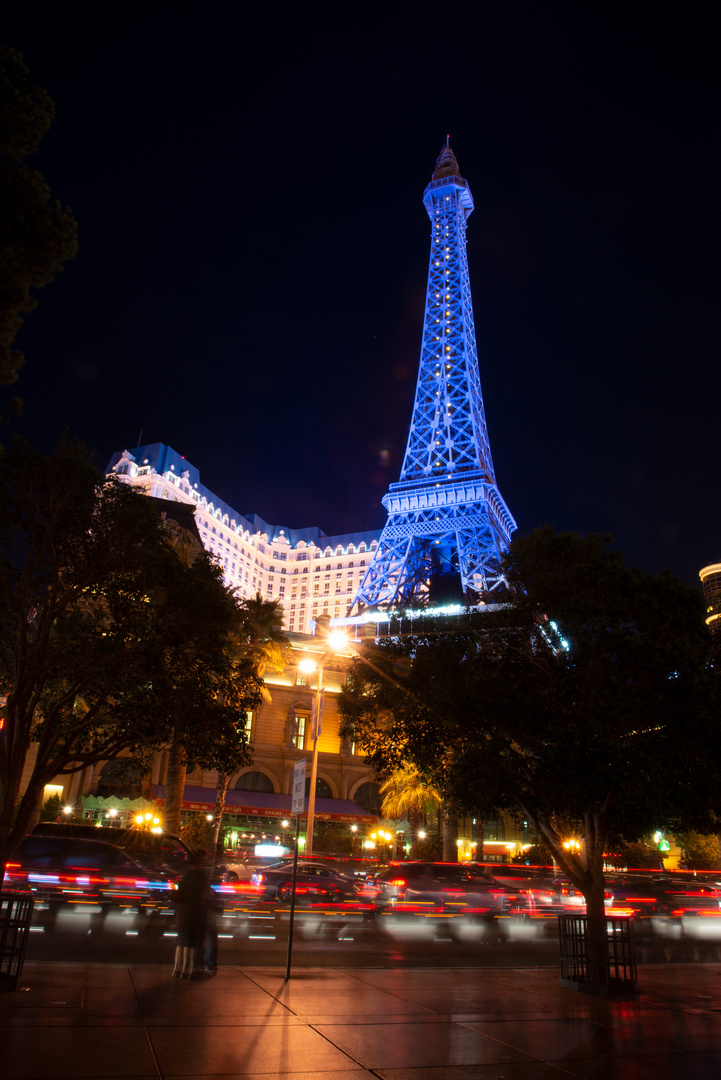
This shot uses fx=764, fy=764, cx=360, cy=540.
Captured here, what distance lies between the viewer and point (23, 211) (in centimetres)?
1173

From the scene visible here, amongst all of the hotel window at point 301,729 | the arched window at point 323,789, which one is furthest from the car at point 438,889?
the hotel window at point 301,729

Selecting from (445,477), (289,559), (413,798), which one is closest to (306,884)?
(413,798)

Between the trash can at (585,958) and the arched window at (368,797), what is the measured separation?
154 feet

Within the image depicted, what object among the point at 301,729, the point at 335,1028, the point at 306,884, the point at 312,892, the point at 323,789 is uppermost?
the point at 301,729

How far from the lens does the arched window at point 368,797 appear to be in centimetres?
5838

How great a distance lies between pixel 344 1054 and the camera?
7.66 meters

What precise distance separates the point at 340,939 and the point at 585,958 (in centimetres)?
727

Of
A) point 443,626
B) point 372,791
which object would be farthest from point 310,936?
point 372,791

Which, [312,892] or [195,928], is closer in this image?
[195,928]

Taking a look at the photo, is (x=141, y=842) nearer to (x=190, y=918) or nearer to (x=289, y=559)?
(x=190, y=918)

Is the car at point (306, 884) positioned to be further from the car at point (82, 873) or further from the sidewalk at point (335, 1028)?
the sidewalk at point (335, 1028)

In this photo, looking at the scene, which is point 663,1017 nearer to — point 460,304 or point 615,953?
point 615,953

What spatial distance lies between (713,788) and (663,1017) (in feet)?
11.6

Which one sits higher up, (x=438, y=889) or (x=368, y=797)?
(x=368, y=797)
